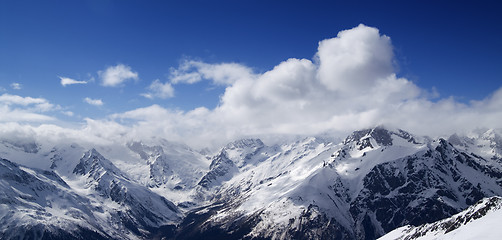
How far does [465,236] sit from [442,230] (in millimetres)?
44202

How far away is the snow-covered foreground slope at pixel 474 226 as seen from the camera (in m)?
98.8

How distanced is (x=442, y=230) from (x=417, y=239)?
16.6 metres

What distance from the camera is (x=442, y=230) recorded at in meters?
146

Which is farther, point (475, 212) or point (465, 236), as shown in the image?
point (475, 212)

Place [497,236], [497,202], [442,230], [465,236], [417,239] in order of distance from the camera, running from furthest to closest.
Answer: [417,239], [442,230], [497,202], [465,236], [497,236]

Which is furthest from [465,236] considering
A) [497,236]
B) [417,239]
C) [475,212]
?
[417,239]

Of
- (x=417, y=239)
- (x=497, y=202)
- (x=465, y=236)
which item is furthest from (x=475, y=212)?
(x=465, y=236)

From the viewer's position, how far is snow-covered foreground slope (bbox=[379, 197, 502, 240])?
98.8 m

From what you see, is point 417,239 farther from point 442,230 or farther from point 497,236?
point 497,236

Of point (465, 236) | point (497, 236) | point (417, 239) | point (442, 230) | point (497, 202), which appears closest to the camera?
point (497, 236)

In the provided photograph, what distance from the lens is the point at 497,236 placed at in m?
89.9

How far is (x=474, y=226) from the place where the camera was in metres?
117

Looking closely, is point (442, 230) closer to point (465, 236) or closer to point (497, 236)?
point (465, 236)

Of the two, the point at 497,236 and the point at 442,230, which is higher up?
the point at 497,236
